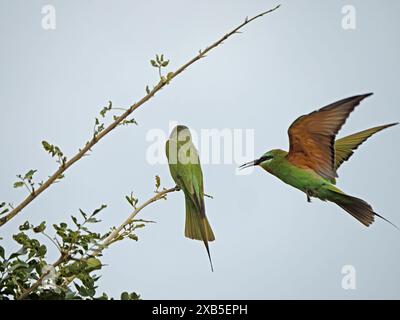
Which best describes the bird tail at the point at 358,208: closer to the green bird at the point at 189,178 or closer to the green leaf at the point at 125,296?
the green bird at the point at 189,178

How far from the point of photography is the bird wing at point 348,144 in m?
1.61

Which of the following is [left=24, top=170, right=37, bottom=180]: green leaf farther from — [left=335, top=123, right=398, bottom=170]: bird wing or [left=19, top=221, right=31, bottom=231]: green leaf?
[left=335, top=123, right=398, bottom=170]: bird wing

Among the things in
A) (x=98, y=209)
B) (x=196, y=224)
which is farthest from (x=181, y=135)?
(x=98, y=209)

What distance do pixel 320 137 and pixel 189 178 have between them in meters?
0.39

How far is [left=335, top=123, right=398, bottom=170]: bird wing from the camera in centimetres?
161

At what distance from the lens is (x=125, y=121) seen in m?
0.90

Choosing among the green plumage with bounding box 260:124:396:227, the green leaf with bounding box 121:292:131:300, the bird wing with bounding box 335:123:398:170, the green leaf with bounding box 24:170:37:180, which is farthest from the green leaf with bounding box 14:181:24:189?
the bird wing with bounding box 335:123:398:170

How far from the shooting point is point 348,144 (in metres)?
1.64

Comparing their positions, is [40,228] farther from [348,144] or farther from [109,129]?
[348,144]

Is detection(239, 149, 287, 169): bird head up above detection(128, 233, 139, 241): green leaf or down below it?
above
